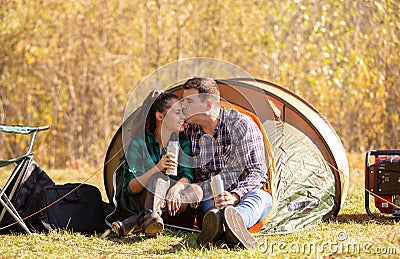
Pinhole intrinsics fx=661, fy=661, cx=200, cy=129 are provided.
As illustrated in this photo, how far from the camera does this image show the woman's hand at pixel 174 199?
373 centimetres

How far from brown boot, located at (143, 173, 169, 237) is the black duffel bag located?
44cm

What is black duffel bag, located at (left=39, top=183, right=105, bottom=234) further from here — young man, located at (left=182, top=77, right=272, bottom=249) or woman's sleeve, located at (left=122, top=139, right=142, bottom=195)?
young man, located at (left=182, top=77, right=272, bottom=249)

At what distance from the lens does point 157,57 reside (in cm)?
805

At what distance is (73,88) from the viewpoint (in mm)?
8023

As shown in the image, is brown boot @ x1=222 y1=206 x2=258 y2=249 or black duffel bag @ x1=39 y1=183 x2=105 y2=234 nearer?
brown boot @ x1=222 y1=206 x2=258 y2=249

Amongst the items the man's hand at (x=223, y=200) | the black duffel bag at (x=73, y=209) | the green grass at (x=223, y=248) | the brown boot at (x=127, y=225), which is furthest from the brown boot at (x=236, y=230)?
the black duffel bag at (x=73, y=209)

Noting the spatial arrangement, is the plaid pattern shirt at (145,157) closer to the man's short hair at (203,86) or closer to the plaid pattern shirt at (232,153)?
the plaid pattern shirt at (232,153)

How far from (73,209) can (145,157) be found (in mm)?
538

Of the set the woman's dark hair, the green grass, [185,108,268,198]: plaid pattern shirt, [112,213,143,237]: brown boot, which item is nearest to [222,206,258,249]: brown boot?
the green grass

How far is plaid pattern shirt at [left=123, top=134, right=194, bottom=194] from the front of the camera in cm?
390

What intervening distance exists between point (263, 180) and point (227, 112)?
1.52ft

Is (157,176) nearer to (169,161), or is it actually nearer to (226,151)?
(169,161)

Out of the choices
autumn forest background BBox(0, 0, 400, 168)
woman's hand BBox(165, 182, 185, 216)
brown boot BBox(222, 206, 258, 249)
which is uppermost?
autumn forest background BBox(0, 0, 400, 168)

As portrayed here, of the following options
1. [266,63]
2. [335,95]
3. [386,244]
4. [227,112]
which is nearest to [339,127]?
[335,95]
